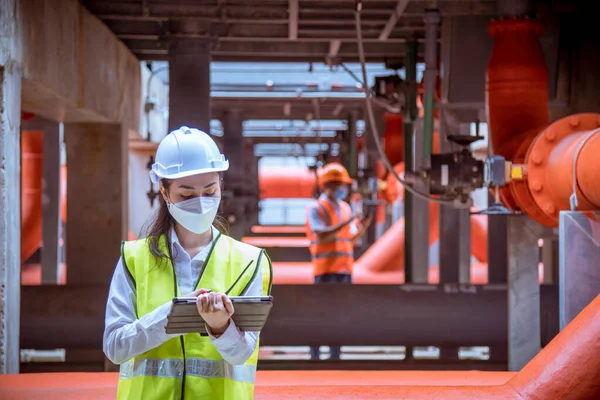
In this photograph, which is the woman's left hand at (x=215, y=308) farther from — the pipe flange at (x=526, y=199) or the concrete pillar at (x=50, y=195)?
the concrete pillar at (x=50, y=195)

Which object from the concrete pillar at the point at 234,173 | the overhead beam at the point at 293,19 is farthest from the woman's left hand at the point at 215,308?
the concrete pillar at the point at 234,173

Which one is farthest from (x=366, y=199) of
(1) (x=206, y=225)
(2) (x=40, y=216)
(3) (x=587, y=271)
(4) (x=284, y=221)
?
(4) (x=284, y=221)

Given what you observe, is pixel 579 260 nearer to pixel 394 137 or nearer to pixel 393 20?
pixel 393 20

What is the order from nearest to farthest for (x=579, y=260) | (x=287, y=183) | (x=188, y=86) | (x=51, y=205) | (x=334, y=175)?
(x=579, y=260)
(x=188, y=86)
(x=334, y=175)
(x=51, y=205)
(x=287, y=183)

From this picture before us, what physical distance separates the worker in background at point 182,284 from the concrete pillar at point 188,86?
2994 millimetres

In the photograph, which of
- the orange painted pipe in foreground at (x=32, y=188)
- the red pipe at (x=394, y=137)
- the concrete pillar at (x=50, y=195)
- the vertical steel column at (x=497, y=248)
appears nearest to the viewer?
the vertical steel column at (x=497, y=248)

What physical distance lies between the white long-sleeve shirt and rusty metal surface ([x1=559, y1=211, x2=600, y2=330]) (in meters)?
1.15

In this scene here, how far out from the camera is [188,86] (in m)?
4.68

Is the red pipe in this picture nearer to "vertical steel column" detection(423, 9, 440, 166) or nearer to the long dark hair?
"vertical steel column" detection(423, 9, 440, 166)

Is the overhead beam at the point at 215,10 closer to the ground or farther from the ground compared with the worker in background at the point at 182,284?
farther from the ground

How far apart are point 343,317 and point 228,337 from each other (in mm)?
2749

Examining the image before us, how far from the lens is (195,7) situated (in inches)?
175

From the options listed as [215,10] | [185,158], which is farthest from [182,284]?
[215,10]

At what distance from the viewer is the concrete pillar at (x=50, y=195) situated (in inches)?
294
